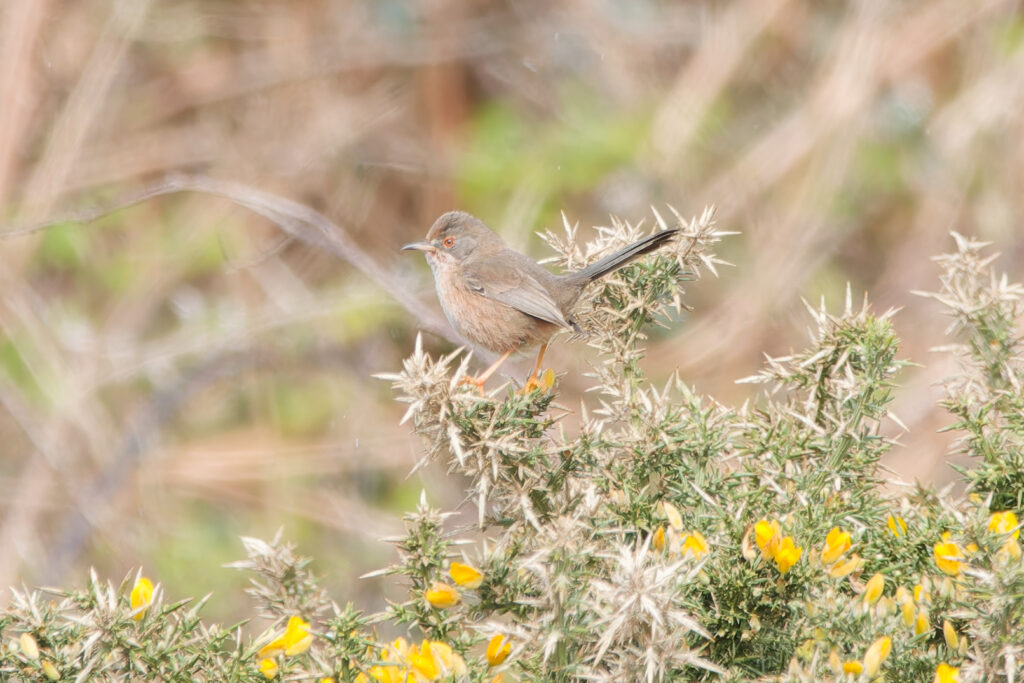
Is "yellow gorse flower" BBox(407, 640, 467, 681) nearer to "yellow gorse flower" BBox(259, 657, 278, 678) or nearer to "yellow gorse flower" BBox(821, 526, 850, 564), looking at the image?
"yellow gorse flower" BBox(259, 657, 278, 678)

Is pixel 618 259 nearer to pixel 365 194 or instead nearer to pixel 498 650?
pixel 498 650

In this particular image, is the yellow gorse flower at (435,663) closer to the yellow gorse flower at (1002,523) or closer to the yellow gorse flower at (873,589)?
the yellow gorse flower at (873,589)

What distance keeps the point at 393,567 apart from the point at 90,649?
0.51 meters

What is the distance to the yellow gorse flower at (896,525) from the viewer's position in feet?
6.97

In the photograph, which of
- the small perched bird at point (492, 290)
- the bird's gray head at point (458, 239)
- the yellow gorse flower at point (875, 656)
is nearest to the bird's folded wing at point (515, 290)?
the small perched bird at point (492, 290)

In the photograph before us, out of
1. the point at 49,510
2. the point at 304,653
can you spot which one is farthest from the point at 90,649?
the point at 49,510

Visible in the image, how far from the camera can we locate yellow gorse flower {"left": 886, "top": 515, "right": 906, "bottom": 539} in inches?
83.6

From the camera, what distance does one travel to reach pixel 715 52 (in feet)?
23.7

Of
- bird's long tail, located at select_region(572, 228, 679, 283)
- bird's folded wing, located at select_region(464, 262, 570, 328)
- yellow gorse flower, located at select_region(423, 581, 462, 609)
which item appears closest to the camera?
yellow gorse flower, located at select_region(423, 581, 462, 609)

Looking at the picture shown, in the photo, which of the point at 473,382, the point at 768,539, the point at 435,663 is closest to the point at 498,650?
the point at 435,663

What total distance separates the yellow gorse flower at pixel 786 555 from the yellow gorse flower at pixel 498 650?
476 millimetres

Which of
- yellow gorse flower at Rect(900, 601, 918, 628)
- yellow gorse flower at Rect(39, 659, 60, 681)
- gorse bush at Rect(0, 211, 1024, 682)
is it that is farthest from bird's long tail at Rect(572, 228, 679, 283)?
yellow gorse flower at Rect(39, 659, 60, 681)

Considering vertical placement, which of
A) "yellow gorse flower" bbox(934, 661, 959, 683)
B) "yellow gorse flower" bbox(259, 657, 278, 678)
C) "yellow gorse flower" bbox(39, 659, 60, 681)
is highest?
"yellow gorse flower" bbox(934, 661, 959, 683)

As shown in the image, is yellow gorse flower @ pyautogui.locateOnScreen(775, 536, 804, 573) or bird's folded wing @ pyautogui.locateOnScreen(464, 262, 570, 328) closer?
yellow gorse flower @ pyautogui.locateOnScreen(775, 536, 804, 573)
